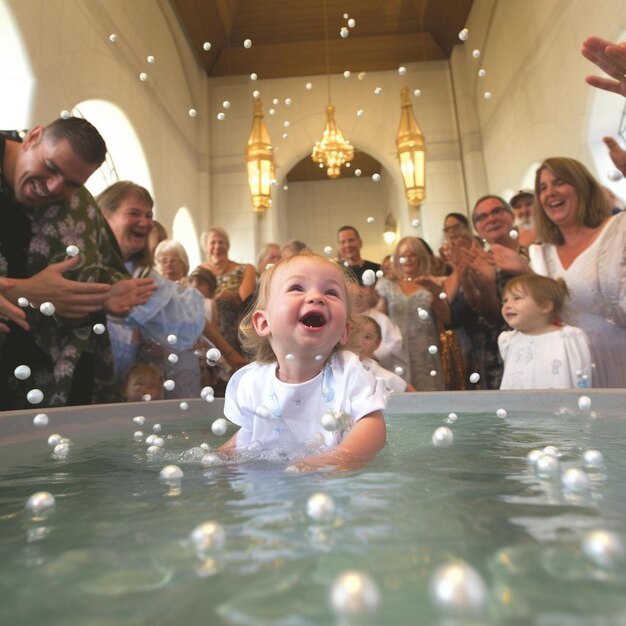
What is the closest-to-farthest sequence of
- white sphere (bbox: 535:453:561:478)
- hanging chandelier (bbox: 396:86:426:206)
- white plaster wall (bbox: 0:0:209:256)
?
white sphere (bbox: 535:453:561:478) < white plaster wall (bbox: 0:0:209:256) < hanging chandelier (bbox: 396:86:426:206)

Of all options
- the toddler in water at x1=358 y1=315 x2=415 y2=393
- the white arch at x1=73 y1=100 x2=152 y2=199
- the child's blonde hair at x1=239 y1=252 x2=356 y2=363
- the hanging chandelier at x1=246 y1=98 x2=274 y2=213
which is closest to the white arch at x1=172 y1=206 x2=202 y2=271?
the white arch at x1=73 y1=100 x2=152 y2=199

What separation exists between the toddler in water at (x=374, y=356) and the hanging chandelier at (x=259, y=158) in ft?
10.3

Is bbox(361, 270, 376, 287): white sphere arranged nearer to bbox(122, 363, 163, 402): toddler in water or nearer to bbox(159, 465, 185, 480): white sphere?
bbox(122, 363, 163, 402): toddler in water

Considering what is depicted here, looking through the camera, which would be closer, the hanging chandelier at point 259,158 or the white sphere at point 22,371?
the white sphere at point 22,371

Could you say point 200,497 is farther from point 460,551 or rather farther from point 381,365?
point 381,365

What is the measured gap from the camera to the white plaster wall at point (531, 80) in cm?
490

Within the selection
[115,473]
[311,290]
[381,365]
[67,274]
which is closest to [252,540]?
[115,473]

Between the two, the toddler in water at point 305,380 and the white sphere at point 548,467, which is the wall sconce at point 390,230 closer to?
the toddler in water at point 305,380

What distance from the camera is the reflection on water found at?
431mm

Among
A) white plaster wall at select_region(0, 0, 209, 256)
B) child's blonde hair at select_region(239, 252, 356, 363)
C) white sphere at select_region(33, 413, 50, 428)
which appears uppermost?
white plaster wall at select_region(0, 0, 209, 256)

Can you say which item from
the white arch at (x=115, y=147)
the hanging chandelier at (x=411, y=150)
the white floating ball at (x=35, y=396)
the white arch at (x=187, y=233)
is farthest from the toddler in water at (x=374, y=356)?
the white arch at (x=187, y=233)

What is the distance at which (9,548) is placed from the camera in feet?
1.99

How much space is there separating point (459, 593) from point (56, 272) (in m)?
1.85

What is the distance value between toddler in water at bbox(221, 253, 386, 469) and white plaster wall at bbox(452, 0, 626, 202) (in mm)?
4005
